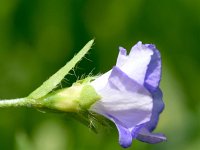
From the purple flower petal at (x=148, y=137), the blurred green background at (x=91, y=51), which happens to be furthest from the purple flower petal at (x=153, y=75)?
the blurred green background at (x=91, y=51)

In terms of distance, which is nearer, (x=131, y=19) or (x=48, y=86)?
(x=48, y=86)

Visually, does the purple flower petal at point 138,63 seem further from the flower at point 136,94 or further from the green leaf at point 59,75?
the green leaf at point 59,75

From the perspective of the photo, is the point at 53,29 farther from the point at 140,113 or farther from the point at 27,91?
the point at 140,113

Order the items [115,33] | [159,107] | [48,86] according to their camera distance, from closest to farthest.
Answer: [159,107] → [48,86] → [115,33]

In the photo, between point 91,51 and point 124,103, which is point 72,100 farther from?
point 91,51

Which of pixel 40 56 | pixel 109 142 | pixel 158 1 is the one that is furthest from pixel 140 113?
pixel 158 1

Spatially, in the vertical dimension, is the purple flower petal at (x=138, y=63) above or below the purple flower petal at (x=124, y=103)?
above

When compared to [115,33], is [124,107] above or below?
above
